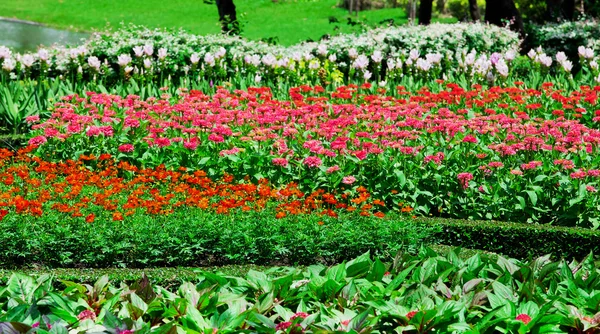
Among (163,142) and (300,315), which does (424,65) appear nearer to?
(163,142)

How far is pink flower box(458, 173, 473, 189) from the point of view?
7.24 metres

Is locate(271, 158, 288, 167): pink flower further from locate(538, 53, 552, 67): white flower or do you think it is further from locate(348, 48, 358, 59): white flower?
locate(538, 53, 552, 67): white flower

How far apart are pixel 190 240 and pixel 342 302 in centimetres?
223

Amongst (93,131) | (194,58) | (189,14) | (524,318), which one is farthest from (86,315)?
(189,14)

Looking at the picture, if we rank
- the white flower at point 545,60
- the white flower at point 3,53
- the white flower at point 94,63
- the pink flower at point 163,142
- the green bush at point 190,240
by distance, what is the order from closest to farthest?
the green bush at point 190,240 → the pink flower at point 163,142 → the white flower at point 3,53 → the white flower at point 94,63 → the white flower at point 545,60

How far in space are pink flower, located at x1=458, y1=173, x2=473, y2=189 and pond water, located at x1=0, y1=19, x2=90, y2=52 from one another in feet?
70.4

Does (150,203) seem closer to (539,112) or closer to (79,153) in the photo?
(79,153)

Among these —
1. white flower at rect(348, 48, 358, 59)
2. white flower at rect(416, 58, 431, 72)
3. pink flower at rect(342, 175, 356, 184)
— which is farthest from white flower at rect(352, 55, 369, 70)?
pink flower at rect(342, 175, 356, 184)

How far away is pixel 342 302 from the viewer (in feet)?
12.8

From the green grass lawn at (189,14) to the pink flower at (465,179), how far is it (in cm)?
2450

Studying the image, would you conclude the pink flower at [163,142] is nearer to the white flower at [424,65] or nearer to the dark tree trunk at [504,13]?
the white flower at [424,65]

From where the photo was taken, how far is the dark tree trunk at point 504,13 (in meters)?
17.9

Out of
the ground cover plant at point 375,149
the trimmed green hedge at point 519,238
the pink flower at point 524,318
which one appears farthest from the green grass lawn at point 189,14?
the pink flower at point 524,318

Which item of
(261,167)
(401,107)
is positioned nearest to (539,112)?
(401,107)
